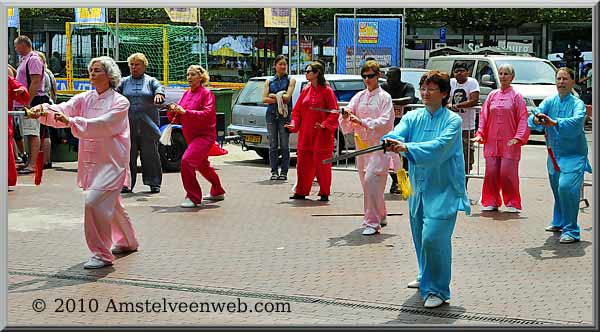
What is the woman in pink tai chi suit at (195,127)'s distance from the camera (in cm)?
1266

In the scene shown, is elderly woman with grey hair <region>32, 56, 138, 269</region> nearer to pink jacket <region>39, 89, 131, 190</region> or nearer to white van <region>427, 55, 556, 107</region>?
pink jacket <region>39, 89, 131, 190</region>

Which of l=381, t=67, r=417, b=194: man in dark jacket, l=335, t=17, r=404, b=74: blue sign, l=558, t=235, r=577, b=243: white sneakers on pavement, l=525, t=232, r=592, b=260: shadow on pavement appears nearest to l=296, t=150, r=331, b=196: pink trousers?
l=381, t=67, r=417, b=194: man in dark jacket

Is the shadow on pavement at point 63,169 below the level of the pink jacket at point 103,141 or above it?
below

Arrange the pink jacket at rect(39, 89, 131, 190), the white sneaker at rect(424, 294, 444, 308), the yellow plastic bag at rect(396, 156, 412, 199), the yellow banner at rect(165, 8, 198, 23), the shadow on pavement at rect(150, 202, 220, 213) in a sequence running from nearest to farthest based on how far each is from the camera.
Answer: the white sneaker at rect(424, 294, 444, 308), the yellow plastic bag at rect(396, 156, 412, 199), the pink jacket at rect(39, 89, 131, 190), the shadow on pavement at rect(150, 202, 220, 213), the yellow banner at rect(165, 8, 198, 23)

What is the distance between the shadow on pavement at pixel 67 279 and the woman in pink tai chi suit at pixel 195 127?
379cm

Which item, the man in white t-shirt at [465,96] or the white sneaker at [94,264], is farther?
the man in white t-shirt at [465,96]

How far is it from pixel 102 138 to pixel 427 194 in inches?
112

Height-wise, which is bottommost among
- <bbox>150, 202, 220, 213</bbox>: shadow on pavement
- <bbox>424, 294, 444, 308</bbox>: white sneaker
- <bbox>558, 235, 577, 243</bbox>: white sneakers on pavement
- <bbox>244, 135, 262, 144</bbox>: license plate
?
<bbox>424, 294, 444, 308</bbox>: white sneaker

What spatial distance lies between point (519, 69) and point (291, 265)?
1439 centimetres

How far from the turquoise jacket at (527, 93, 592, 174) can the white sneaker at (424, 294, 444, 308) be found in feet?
10.5

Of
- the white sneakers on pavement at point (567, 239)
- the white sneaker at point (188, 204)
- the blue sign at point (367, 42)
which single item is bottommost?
the white sneakers on pavement at point (567, 239)

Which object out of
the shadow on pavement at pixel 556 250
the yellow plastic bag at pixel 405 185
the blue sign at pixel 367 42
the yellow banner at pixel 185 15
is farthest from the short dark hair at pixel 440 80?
the yellow banner at pixel 185 15

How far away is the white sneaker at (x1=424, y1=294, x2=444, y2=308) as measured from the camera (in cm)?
745

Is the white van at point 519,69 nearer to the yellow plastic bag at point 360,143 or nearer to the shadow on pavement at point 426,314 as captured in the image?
the yellow plastic bag at point 360,143
